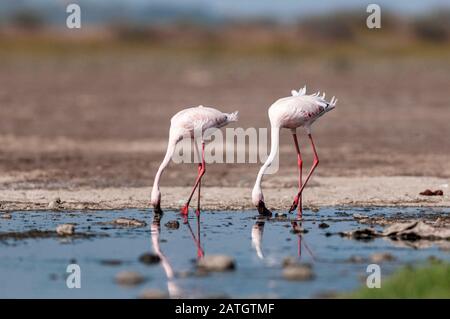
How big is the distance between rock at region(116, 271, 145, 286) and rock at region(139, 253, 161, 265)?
845mm

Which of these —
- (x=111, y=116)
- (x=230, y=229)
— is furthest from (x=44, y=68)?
(x=230, y=229)

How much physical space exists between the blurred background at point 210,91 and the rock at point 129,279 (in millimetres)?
6845

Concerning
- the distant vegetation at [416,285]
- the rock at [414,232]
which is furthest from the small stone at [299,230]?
the distant vegetation at [416,285]

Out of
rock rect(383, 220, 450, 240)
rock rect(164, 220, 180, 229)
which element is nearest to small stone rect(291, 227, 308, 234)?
rock rect(383, 220, 450, 240)

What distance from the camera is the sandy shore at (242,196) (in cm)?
1509

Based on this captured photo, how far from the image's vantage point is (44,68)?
185 ft

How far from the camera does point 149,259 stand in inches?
444

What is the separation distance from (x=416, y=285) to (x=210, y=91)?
31592mm

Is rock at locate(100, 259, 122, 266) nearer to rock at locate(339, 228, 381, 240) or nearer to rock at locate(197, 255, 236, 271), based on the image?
rock at locate(197, 255, 236, 271)

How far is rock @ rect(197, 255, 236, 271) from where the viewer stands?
423 inches

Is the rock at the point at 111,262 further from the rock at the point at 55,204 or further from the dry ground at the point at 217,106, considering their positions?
the dry ground at the point at 217,106
